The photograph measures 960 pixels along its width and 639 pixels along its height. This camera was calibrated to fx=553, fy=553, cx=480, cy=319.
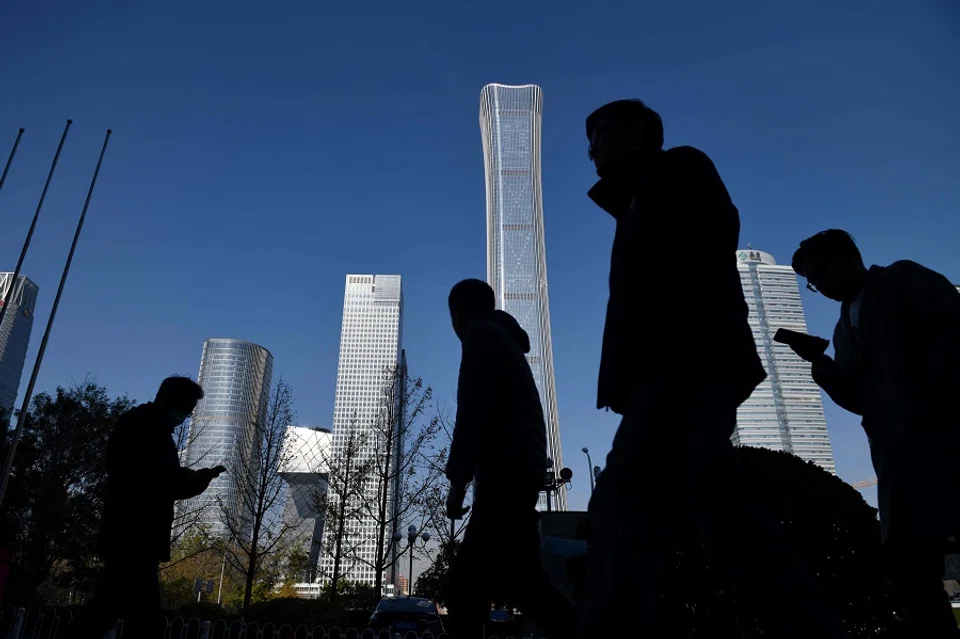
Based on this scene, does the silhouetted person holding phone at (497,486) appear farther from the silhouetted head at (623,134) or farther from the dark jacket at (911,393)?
the dark jacket at (911,393)

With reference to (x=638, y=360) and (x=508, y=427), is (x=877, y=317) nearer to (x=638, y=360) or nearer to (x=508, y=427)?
(x=638, y=360)

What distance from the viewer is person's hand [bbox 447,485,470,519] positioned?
244 centimetres

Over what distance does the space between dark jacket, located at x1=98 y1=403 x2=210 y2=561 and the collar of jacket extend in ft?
9.46

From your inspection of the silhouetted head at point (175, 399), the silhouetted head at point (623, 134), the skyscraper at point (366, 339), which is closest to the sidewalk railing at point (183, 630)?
the silhouetted head at point (175, 399)

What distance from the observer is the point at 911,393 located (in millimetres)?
1974

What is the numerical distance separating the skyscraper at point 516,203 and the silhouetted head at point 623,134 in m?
63.6

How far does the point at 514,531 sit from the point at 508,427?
0.46 meters

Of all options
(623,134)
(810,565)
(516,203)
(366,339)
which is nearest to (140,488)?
(623,134)

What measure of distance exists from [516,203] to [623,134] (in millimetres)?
72832

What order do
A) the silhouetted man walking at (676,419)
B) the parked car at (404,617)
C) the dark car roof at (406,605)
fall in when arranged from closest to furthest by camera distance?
1. the silhouetted man walking at (676,419)
2. the parked car at (404,617)
3. the dark car roof at (406,605)

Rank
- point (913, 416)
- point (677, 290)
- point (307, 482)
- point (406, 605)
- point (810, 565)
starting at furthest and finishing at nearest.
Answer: point (307, 482) < point (406, 605) < point (810, 565) < point (913, 416) < point (677, 290)

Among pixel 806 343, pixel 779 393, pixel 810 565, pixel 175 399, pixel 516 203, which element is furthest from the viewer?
pixel 779 393

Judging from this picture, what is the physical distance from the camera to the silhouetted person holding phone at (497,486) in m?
2.35

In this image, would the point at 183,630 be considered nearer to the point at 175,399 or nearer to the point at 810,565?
the point at 175,399
